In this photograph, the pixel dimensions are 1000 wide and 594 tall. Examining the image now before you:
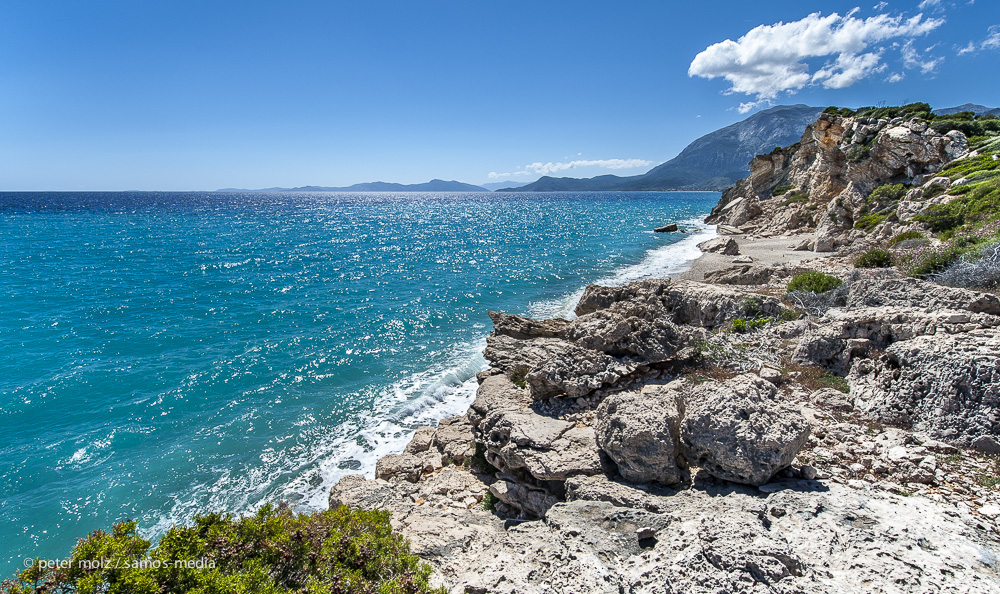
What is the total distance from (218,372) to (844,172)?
52402mm

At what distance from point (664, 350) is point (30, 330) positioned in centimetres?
2944

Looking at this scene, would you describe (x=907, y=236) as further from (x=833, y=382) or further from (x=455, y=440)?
(x=455, y=440)

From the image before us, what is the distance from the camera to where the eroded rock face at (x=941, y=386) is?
276 inches

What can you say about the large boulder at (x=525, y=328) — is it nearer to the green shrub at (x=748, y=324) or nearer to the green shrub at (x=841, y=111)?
the green shrub at (x=748, y=324)

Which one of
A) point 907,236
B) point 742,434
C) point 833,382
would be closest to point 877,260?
point 907,236

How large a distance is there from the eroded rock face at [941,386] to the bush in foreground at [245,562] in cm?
858

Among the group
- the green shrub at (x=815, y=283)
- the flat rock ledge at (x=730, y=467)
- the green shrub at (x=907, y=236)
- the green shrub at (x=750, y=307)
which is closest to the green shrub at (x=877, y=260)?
the green shrub at (x=907, y=236)


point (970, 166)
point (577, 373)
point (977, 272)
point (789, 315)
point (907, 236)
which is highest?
point (970, 166)

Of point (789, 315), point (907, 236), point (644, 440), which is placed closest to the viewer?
point (644, 440)

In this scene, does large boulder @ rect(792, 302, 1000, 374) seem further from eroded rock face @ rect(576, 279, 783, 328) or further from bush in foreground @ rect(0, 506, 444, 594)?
bush in foreground @ rect(0, 506, 444, 594)

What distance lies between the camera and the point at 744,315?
14.3 metres

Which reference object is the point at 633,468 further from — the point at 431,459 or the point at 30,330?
the point at 30,330

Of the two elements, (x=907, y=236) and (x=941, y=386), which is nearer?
(x=941, y=386)

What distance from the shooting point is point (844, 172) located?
4097 centimetres
